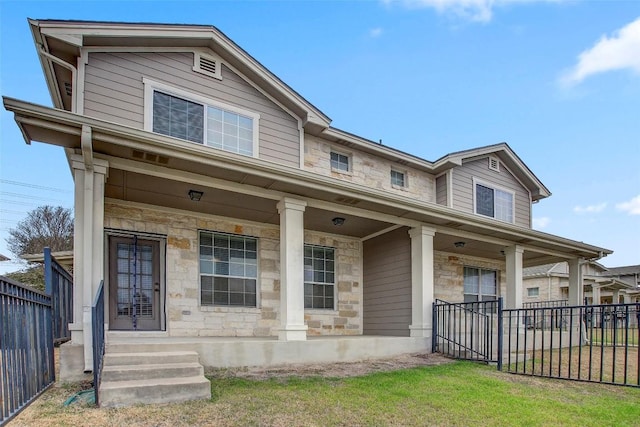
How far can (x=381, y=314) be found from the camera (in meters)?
9.09

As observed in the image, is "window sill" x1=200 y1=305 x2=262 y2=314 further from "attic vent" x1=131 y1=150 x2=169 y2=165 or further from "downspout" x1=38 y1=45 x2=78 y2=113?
"downspout" x1=38 y1=45 x2=78 y2=113

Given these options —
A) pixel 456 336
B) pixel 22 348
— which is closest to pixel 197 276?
pixel 22 348

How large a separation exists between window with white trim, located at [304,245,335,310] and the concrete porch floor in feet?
6.83

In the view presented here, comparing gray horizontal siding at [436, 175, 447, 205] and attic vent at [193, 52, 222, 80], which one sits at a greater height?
attic vent at [193, 52, 222, 80]

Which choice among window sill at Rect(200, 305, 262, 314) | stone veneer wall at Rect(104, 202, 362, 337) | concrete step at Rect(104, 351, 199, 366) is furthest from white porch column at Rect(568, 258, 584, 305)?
concrete step at Rect(104, 351, 199, 366)

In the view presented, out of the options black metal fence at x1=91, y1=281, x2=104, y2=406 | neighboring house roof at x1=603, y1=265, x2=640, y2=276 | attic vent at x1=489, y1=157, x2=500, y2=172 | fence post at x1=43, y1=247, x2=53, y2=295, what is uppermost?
attic vent at x1=489, y1=157, x2=500, y2=172

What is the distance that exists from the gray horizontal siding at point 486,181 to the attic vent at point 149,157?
7598 mm

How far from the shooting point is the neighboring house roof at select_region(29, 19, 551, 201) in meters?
6.05

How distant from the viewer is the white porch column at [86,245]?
4.94 metres

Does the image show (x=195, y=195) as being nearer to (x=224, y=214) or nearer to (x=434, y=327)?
(x=224, y=214)

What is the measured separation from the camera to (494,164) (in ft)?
39.3

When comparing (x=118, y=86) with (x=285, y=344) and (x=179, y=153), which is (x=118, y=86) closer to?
(x=179, y=153)

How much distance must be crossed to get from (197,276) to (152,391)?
357 cm

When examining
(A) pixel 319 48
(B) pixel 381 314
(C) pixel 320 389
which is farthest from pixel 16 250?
(C) pixel 320 389
